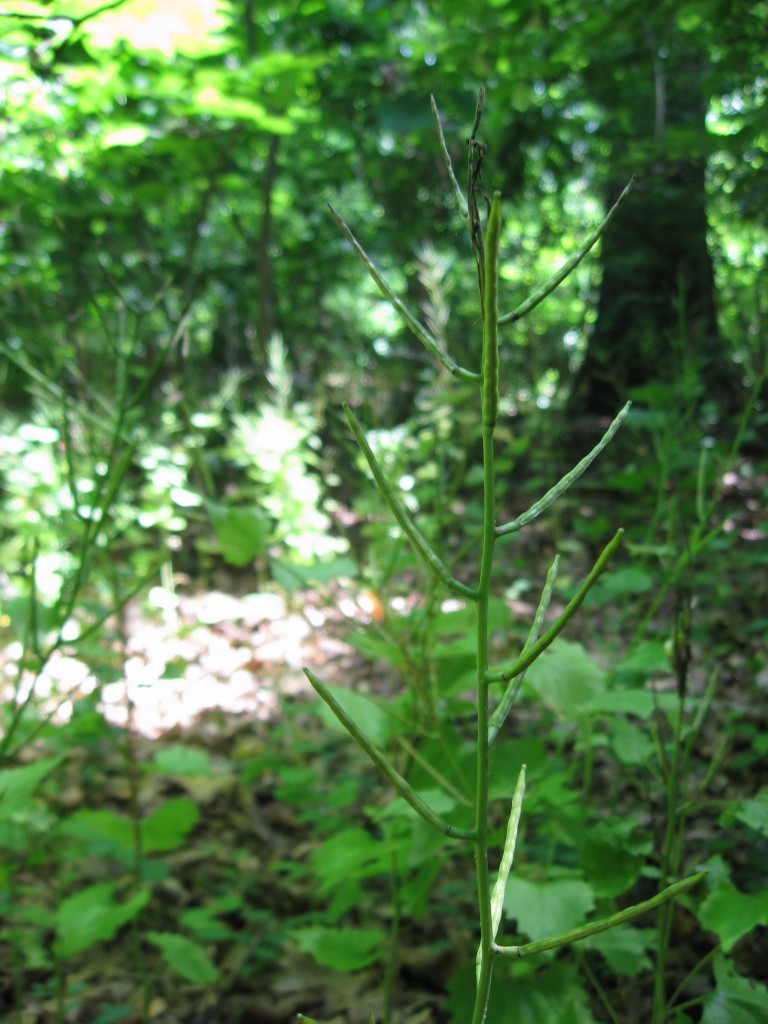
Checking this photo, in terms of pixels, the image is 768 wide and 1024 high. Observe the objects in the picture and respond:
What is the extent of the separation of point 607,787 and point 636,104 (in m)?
3.88

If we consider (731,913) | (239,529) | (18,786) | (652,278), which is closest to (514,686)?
(731,913)

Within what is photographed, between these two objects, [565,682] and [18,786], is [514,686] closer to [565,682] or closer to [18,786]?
[565,682]

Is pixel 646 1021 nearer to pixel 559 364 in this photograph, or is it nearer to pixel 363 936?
pixel 363 936

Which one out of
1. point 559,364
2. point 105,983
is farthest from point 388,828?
point 559,364

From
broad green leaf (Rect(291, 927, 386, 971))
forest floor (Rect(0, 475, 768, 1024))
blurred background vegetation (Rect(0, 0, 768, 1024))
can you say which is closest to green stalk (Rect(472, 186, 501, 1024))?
forest floor (Rect(0, 475, 768, 1024))

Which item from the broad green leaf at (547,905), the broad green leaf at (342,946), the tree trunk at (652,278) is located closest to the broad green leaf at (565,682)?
the broad green leaf at (547,905)

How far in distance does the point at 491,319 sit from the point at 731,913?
787 millimetres

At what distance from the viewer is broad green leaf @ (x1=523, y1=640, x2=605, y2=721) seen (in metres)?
1.12

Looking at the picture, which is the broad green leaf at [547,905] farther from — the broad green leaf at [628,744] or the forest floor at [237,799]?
the forest floor at [237,799]

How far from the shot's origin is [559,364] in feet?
14.7

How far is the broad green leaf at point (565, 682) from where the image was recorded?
3.67 feet

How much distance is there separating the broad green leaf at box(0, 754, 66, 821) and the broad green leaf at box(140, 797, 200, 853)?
507 mm

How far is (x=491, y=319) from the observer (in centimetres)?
37

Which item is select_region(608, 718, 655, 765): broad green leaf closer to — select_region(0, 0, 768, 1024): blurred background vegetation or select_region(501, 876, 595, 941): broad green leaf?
select_region(0, 0, 768, 1024): blurred background vegetation
